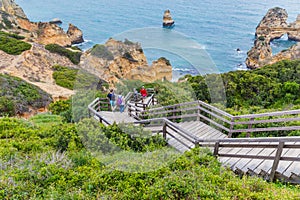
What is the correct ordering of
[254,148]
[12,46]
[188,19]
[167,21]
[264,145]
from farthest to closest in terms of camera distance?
[188,19] → [167,21] → [12,46] → [254,148] → [264,145]

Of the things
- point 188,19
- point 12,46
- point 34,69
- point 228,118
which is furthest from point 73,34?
point 228,118

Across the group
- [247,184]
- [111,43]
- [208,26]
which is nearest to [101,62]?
[111,43]

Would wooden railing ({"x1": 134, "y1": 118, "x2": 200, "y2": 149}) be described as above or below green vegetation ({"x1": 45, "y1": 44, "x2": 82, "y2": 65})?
above

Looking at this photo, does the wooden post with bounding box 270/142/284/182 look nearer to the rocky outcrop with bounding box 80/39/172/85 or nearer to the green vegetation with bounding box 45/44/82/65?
the rocky outcrop with bounding box 80/39/172/85

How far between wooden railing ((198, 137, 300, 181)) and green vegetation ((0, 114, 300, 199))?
0.98 ft

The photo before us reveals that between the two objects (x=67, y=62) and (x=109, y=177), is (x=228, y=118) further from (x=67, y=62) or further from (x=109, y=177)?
(x=67, y=62)

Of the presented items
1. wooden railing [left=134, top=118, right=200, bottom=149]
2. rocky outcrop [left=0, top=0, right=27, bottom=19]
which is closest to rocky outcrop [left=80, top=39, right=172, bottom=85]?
wooden railing [left=134, top=118, right=200, bottom=149]

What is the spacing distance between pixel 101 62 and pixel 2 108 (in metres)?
5.81

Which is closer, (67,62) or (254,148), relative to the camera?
(254,148)

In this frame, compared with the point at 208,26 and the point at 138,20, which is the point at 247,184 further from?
the point at 138,20

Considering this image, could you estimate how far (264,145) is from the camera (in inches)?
197

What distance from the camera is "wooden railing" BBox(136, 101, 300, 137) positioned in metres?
6.12

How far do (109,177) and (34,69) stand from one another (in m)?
23.1

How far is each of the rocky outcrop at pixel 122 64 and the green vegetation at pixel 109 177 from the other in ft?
22.8
